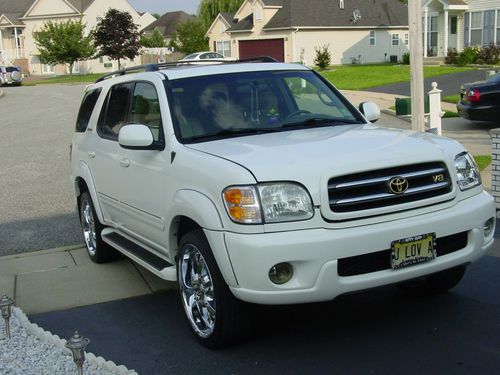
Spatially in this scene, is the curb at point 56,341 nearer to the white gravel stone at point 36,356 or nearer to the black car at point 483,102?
the white gravel stone at point 36,356

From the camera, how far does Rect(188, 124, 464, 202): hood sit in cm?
430

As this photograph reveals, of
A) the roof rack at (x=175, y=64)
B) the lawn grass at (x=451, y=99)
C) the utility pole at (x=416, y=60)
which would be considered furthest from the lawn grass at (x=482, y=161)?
the lawn grass at (x=451, y=99)

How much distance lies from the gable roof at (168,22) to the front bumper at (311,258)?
87553mm

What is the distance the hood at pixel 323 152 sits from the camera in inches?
169

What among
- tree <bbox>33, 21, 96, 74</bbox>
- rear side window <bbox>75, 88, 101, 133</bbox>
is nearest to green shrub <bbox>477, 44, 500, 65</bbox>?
rear side window <bbox>75, 88, 101, 133</bbox>

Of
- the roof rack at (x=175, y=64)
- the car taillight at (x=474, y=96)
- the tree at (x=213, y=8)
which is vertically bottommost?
the car taillight at (x=474, y=96)

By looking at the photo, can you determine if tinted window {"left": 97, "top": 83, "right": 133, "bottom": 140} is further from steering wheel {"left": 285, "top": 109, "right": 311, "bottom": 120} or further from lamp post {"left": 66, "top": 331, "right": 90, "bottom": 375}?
lamp post {"left": 66, "top": 331, "right": 90, "bottom": 375}

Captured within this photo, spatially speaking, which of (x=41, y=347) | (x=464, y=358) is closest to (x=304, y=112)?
(x=464, y=358)

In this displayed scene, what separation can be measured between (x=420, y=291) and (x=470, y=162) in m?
1.19

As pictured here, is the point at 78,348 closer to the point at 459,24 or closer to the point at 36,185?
the point at 36,185

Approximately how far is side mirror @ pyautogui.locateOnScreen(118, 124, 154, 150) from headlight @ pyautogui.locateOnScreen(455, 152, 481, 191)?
2.20m

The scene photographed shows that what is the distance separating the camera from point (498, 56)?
35875 millimetres

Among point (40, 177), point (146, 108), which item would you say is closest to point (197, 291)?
point (146, 108)

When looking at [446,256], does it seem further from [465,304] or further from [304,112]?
[304,112]
